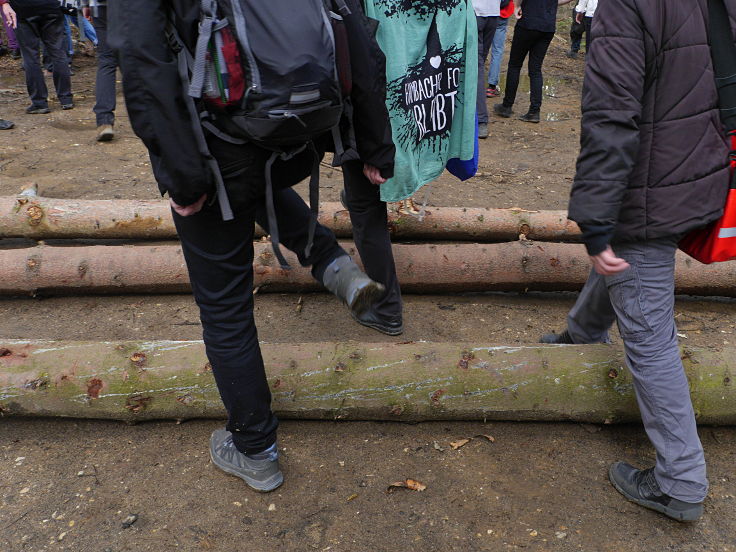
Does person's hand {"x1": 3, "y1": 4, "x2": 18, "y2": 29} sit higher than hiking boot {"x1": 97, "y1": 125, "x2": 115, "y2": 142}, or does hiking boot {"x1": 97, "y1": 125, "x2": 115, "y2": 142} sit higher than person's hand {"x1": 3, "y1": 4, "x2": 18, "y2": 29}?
person's hand {"x1": 3, "y1": 4, "x2": 18, "y2": 29}

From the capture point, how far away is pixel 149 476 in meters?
2.51

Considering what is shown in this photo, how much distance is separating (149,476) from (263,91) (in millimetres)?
1660

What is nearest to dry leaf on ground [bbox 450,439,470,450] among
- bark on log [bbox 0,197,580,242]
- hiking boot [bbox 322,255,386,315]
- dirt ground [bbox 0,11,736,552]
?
dirt ground [bbox 0,11,736,552]

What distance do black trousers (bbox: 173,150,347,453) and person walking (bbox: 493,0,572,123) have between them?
18.2 ft

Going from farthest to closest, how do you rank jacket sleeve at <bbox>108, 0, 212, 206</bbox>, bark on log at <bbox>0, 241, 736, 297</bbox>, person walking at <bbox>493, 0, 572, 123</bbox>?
person walking at <bbox>493, 0, 572, 123</bbox>, bark on log at <bbox>0, 241, 736, 297</bbox>, jacket sleeve at <bbox>108, 0, 212, 206</bbox>

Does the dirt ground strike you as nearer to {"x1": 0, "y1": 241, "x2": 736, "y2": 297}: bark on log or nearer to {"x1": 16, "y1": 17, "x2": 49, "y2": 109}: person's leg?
{"x1": 0, "y1": 241, "x2": 736, "y2": 297}: bark on log

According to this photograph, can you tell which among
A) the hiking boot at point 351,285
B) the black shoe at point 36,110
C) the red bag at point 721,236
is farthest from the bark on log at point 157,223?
the black shoe at point 36,110

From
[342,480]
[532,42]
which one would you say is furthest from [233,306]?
[532,42]

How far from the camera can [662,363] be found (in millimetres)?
2223

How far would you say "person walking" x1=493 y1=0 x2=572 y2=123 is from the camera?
269 inches

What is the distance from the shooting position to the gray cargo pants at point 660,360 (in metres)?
2.18

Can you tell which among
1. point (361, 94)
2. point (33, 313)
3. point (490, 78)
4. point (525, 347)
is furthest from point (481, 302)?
point (490, 78)

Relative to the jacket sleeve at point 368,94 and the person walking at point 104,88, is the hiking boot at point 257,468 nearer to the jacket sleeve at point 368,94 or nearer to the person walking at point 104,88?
the jacket sleeve at point 368,94

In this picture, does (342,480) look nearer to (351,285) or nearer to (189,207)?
(351,285)
